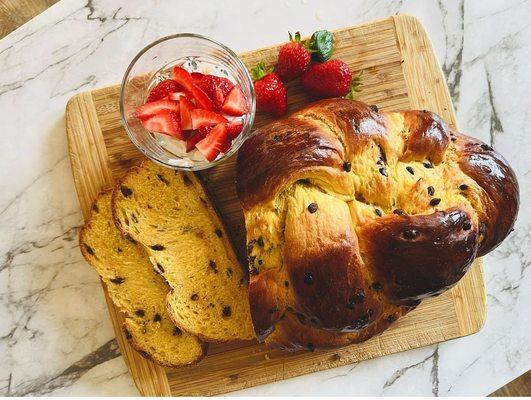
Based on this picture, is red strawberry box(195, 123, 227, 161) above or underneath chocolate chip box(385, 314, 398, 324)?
above

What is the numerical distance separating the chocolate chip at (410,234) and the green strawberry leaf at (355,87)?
0.63 meters

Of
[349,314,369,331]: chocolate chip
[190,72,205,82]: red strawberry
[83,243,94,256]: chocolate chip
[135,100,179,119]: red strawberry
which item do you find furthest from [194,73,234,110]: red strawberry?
[349,314,369,331]: chocolate chip

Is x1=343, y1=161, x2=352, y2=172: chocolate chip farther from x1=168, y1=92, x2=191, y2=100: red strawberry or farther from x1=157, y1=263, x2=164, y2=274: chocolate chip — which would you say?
x1=157, y1=263, x2=164, y2=274: chocolate chip

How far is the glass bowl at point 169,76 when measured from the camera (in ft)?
7.46

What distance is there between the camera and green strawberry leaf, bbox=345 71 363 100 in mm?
2443

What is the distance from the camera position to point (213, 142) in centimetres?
220

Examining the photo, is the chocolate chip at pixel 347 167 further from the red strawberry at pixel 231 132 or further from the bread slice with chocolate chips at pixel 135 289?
the bread slice with chocolate chips at pixel 135 289

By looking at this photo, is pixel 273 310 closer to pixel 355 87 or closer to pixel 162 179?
pixel 162 179

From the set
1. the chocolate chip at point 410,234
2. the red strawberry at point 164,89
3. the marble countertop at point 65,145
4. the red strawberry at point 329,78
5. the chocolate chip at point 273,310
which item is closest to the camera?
the chocolate chip at point 410,234

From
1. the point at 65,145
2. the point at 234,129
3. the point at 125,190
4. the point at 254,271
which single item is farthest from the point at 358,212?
the point at 65,145

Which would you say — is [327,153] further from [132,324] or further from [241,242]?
[132,324]

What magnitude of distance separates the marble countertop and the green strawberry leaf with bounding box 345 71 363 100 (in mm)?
244

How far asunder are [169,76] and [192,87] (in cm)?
23

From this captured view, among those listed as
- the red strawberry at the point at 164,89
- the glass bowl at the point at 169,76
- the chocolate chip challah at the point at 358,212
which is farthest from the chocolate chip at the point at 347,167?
the red strawberry at the point at 164,89
